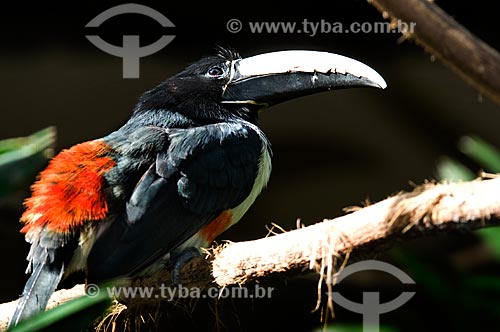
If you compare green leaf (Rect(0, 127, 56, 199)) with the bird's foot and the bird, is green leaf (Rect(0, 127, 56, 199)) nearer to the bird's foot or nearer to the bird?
the bird

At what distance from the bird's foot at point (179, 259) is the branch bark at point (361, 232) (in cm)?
16

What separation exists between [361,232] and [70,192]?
133cm

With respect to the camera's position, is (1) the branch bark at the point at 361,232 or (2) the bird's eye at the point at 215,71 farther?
(2) the bird's eye at the point at 215,71

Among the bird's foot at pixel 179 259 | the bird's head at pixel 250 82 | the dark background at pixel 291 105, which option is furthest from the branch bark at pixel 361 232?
the dark background at pixel 291 105

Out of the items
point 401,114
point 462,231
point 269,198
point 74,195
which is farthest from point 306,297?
point 462,231

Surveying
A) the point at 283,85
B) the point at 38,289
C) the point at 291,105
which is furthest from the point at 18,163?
the point at 291,105

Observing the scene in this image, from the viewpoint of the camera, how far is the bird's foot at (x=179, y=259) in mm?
3301

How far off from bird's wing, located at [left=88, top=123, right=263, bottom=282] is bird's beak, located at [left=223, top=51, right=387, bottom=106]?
249 mm

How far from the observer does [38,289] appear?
3.21 meters

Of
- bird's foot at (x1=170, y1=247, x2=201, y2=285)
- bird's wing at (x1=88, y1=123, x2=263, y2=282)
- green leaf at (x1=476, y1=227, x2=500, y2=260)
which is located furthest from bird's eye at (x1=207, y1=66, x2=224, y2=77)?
green leaf at (x1=476, y1=227, x2=500, y2=260)

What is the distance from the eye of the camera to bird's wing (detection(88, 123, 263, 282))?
3.43 metres

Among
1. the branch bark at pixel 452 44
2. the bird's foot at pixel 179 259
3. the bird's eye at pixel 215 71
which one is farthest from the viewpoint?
the bird's eye at pixel 215 71

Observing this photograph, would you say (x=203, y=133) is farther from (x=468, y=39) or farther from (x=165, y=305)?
(x=468, y=39)

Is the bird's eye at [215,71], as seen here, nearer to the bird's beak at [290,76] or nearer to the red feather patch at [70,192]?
the bird's beak at [290,76]
